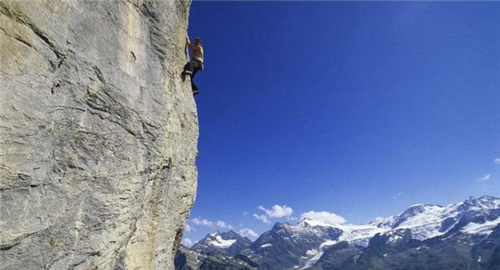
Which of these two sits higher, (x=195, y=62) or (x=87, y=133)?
(x=195, y=62)

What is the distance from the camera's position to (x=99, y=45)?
12508 millimetres

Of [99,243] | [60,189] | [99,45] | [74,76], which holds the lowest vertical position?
[99,243]

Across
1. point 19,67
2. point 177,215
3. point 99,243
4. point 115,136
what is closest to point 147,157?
point 115,136

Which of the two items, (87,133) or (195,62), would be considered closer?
(87,133)

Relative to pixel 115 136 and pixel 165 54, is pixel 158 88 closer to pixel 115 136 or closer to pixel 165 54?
pixel 165 54

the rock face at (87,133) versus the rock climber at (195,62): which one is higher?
the rock climber at (195,62)

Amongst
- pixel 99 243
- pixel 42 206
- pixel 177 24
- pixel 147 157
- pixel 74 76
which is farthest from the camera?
pixel 177 24

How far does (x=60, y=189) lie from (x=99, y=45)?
4690 mm

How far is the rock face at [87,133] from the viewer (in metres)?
9.49

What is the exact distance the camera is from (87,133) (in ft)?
38.8

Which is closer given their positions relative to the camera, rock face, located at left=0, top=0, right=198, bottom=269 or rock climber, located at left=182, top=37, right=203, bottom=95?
rock face, located at left=0, top=0, right=198, bottom=269

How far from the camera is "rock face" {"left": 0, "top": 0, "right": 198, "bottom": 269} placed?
9.49 m

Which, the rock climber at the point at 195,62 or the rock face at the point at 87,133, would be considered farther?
the rock climber at the point at 195,62

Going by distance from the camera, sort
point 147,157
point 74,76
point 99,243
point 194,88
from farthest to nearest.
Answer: point 194,88 < point 147,157 < point 99,243 < point 74,76
